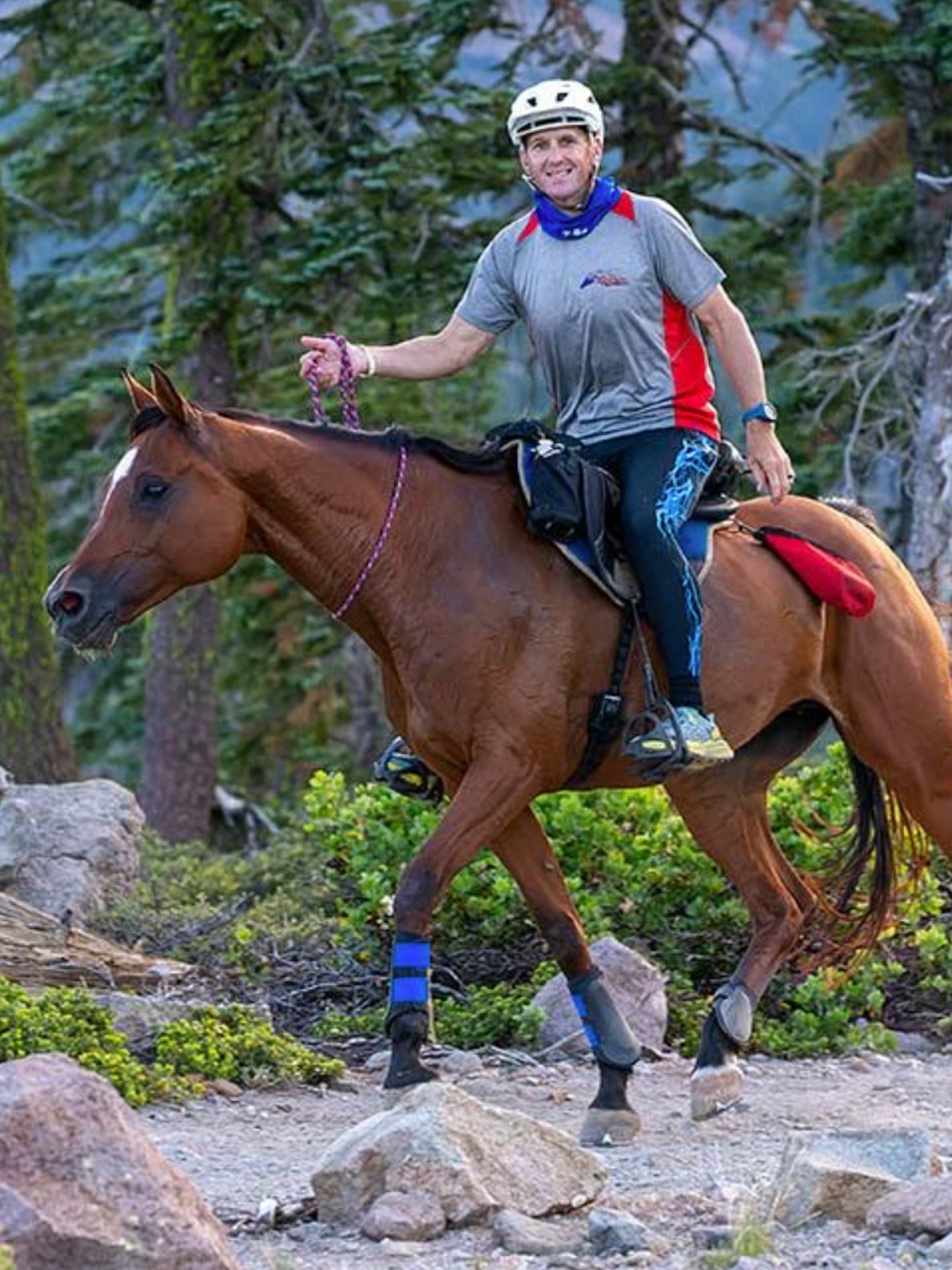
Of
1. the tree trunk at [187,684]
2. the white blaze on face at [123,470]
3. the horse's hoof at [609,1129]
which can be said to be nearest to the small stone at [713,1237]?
the horse's hoof at [609,1129]

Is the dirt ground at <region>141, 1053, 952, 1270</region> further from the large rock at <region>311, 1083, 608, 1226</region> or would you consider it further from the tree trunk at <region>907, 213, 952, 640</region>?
the tree trunk at <region>907, 213, 952, 640</region>

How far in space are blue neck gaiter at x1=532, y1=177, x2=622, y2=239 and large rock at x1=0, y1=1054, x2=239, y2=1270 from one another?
3.54 m

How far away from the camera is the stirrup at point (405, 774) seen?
25.5 feet

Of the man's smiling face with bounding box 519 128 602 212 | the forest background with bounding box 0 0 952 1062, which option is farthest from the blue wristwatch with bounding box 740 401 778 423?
the forest background with bounding box 0 0 952 1062

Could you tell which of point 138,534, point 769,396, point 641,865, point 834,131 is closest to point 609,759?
point 138,534

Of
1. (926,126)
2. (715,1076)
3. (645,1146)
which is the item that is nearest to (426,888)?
(645,1146)

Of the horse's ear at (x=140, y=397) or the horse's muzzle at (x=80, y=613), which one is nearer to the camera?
the horse's muzzle at (x=80, y=613)

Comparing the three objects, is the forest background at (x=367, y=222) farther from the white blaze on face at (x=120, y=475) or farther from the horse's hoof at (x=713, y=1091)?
the white blaze on face at (x=120, y=475)

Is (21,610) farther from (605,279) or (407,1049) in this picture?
(407,1049)

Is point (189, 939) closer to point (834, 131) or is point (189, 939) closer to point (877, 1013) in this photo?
point (877, 1013)

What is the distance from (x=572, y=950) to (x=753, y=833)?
120 cm

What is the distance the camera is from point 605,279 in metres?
7.53

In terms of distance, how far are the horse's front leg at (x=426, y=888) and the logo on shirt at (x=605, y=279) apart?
1.60 m

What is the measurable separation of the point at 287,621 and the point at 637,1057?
49.7 ft
